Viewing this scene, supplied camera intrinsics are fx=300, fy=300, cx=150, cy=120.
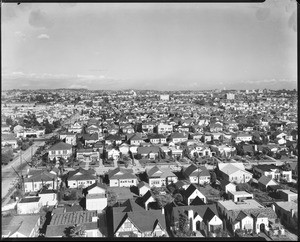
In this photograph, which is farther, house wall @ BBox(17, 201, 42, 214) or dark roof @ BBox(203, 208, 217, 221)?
house wall @ BBox(17, 201, 42, 214)

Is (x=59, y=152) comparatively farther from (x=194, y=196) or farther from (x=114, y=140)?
(x=194, y=196)

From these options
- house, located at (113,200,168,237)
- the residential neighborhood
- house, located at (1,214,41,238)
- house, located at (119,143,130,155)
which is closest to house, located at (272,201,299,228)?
the residential neighborhood

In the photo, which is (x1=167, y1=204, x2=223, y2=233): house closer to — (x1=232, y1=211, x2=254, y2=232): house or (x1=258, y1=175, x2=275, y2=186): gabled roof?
(x1=232, y1=211, x2=254, y2=232): house

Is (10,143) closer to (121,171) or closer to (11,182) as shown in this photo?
(11,182)

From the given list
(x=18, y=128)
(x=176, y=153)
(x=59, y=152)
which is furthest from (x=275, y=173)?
(x=18, y=128)

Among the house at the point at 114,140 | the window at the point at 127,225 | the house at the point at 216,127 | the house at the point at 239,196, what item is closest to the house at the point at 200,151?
the house at the point at 114,140

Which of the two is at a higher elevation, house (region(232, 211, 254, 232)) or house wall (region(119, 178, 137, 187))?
house (region(232, 211, 254, 232))
